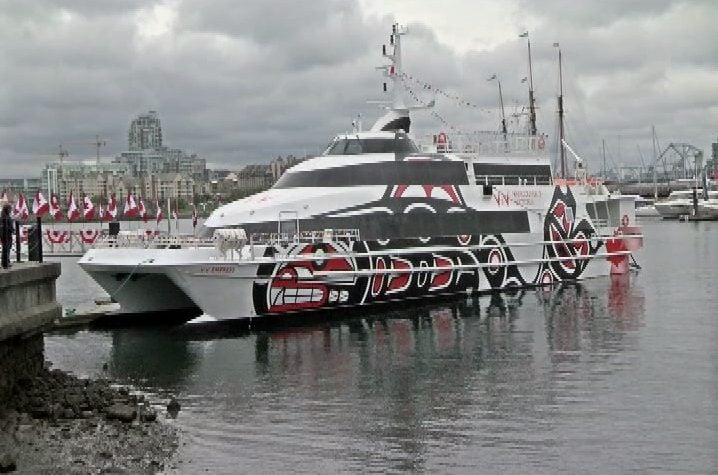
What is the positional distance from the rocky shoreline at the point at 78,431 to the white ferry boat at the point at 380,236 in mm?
8050

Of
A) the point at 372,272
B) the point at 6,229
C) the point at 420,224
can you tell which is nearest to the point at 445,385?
the point at 6,229

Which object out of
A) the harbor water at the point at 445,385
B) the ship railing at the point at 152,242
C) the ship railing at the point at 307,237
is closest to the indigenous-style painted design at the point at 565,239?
the harbor water at the point at 445,385

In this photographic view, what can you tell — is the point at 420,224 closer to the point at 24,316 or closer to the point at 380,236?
the point at 380,236

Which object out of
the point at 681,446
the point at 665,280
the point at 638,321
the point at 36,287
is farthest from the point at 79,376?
the point at 665,280

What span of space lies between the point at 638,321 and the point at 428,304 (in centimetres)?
646

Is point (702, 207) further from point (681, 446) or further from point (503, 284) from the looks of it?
point (681, 446)

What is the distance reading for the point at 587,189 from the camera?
35156 mm

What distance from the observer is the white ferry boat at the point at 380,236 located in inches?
965

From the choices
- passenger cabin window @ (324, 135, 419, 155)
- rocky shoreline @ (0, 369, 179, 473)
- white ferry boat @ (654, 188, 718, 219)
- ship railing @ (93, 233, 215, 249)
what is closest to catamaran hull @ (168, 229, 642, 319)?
ship railing @ (93, 233, 215, 249)

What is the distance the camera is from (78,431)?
13.8 m

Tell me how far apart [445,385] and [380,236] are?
387 inches

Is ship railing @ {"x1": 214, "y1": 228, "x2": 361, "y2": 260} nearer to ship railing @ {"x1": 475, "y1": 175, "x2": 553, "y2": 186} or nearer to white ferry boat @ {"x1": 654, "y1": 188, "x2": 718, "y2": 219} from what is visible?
ship railing @ {"x1": 475, "y1": 175, "x2": 553, "y2": 186}

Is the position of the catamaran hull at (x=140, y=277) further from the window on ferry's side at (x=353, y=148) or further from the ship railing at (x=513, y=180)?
the ship railing at (x=513, y=180)

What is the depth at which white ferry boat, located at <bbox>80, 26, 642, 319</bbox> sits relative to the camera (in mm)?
24500
